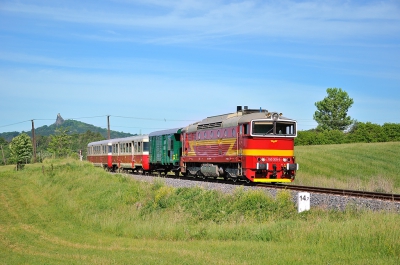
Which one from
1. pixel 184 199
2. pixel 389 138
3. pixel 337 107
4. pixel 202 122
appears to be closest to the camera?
pixel 184 199

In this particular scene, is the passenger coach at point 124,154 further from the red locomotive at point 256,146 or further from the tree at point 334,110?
the tree at point 334,110

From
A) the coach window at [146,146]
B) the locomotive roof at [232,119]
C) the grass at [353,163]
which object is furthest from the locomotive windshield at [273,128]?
the coach window at [146,146]

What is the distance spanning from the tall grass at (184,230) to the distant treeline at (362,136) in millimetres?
53484

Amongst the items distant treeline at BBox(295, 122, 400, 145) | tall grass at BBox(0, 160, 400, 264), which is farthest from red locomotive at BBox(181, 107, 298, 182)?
distant treeline at BBox(295, 122, 400, 145)

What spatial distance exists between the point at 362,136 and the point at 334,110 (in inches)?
1368

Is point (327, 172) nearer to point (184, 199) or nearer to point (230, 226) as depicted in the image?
point (184, 199)

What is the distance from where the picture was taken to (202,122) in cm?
3164

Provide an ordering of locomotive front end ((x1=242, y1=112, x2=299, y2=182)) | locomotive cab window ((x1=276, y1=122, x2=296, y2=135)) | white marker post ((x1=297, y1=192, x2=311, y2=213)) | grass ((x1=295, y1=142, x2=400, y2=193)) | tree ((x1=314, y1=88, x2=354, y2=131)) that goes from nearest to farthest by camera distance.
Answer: white marker post ((x1=297, y1=192, x2=311, y2=213)) < locomotive front end ((x1=242, y1=112, x2=299, y2=182)) < locomotive cab window ((x1=276, y1=122, x2=296, y2=135)) < grass ((x1=295, y1=142, x2=400, y2=193)) < tree ((x1=314, y1=88, x2=354, y2=131))

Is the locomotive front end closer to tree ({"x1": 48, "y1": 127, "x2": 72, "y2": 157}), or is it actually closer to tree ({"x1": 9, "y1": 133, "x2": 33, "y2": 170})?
Answer: tree ({"x1": 48, "y1": 127, "x2": 72, "y2": 157})

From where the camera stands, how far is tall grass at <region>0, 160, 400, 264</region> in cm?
1253

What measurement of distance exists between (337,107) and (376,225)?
103495mm

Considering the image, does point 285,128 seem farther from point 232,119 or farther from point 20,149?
point 20,149

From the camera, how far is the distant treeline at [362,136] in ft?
253

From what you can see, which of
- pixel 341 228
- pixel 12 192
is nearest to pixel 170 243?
pixel 341 228
